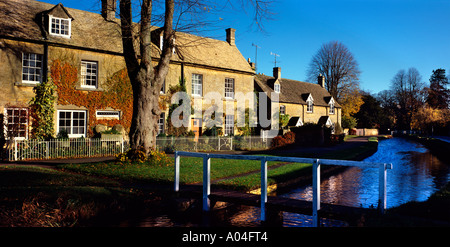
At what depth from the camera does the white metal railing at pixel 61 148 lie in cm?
1691

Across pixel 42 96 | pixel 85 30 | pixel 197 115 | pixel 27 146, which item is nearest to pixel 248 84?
pixel 197 115

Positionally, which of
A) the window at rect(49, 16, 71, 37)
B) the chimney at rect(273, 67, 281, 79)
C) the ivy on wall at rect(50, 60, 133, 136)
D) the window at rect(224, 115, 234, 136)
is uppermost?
the chimney at rect(273, 67, 281, 79)

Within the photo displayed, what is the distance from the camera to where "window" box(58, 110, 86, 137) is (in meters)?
21.1

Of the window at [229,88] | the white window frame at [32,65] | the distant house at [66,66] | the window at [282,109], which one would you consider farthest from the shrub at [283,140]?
the white window frame at [32,65]

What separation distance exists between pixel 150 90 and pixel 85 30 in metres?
12.1

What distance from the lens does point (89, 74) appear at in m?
22.3

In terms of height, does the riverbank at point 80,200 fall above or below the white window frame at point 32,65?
below

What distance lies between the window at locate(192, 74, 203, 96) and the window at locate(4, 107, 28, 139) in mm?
12749

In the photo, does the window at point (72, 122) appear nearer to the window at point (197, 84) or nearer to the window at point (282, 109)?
the window at point (197, 84)

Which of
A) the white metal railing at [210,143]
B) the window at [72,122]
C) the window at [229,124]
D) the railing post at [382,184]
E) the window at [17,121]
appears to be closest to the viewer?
the railing post at [382,184]

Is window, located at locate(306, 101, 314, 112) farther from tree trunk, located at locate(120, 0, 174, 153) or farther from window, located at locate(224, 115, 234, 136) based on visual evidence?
tree trunk, located at locate(120, 0, 174, 153)

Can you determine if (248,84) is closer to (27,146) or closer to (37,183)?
(27,146)

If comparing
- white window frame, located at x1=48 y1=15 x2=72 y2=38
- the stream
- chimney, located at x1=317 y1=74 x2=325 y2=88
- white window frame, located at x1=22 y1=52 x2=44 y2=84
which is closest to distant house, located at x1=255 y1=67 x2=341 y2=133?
chimney, located at x1=317 y1=74 x2=325 y2=88

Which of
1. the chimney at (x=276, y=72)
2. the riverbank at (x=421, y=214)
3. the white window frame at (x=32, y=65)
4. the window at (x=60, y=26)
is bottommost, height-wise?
the riverbank at (x=421, y=214)
